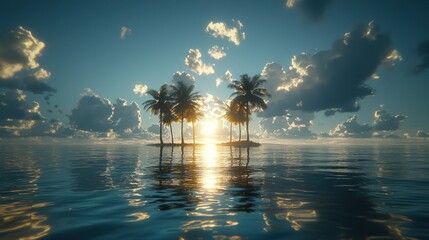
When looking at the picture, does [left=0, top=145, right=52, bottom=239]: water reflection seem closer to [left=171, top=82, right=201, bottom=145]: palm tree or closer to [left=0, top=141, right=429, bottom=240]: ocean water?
[left=0, top=141, right=429, bottom=240]: ocean water

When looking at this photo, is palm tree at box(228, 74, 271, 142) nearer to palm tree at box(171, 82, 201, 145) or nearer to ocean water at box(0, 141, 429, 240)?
palm tree at box(171, 82, 201, 145)

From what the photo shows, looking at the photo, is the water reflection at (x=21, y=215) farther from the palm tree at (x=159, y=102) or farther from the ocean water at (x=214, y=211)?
the palm tree at (x=159, y=102)

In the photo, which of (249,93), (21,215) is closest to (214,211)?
(21,215)

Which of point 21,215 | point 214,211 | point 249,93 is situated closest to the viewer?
point 21,215

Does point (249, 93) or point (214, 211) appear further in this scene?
point (249, 93)

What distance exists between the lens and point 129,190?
34.7ft

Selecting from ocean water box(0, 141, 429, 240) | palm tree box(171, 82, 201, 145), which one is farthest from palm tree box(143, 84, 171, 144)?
ocean water box(0, 141, 429, 240)

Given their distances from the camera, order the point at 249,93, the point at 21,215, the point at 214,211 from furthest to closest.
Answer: the point at 249,93 → the point at 214,211 → the point at 21,215

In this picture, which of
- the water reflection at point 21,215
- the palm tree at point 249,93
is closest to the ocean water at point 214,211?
the water reflection at point 21,215

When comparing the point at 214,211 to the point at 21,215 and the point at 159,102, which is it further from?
the point at 159,102

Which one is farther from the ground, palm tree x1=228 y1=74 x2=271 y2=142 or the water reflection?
palm tree x1=228 y1=74 x2=271 y2=142

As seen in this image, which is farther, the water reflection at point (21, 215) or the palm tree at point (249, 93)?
the palm tree at point (249, 93)

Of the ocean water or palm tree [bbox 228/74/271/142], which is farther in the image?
palm tree [bbox 228/74/271/142]

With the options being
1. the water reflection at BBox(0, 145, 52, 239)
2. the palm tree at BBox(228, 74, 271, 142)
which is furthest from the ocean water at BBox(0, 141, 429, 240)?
the palm tree at BBox(228, 74, 271, 142)
